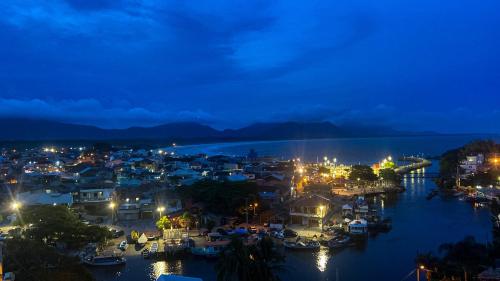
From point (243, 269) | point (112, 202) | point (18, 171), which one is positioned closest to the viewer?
point (243, 269)

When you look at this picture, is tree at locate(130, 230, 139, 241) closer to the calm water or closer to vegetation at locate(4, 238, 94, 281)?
the calm water

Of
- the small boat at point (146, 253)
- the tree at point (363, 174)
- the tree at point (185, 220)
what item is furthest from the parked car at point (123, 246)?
the tree at point (363, 174)

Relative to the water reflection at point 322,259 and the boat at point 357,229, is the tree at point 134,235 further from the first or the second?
the boat at point 357,229

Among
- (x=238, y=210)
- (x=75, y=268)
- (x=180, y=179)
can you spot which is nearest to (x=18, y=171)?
(x=180, y=179)

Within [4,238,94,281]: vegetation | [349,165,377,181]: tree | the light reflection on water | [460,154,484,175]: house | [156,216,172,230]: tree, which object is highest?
[460,154,484,175]: house

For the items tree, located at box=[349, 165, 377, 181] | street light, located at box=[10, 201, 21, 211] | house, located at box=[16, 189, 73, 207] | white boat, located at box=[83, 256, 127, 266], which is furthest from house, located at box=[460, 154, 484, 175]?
street light, located at box=[10, 201, 21, 211]

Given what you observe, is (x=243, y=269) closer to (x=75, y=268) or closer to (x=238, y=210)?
(x=75, y=268)
